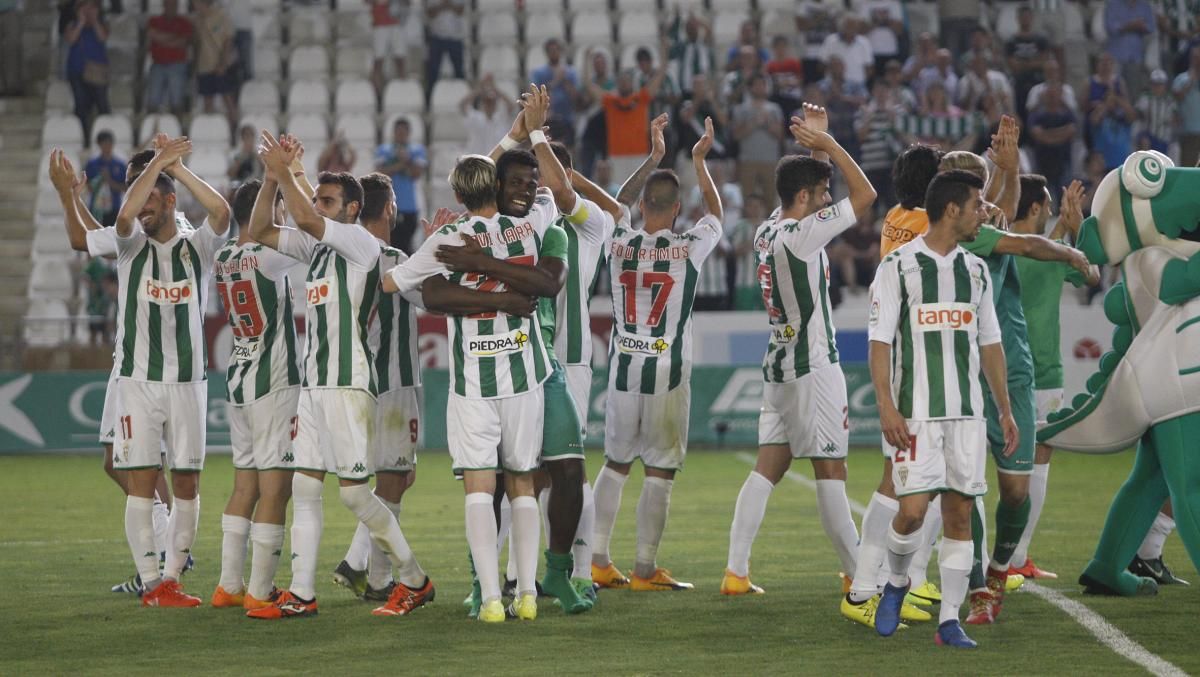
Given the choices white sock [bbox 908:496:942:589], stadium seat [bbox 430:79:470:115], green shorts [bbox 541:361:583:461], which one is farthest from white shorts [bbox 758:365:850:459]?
stadium seat [bbox 430:79:470:115]

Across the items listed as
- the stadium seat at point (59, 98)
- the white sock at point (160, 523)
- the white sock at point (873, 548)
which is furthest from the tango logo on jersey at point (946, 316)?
the stadium seat at point (59, 98)

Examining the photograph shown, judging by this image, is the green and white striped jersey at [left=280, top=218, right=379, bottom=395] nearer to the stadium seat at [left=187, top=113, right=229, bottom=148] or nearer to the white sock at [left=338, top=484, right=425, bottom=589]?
the white sock at [left=338, top=484, right=425, bottom=589]

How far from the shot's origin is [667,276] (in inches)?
362

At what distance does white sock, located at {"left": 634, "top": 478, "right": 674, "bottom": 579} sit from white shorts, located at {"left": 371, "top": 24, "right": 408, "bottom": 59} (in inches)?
637

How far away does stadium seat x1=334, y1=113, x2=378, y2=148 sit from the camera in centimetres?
2319

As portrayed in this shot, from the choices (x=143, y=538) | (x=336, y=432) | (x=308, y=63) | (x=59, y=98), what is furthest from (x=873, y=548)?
(x=59, y=98)

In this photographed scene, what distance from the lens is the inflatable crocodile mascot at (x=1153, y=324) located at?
7457 mm

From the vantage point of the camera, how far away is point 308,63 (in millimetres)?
24719

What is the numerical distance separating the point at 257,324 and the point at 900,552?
11.8 ft

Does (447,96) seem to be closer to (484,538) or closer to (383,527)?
(383,527)

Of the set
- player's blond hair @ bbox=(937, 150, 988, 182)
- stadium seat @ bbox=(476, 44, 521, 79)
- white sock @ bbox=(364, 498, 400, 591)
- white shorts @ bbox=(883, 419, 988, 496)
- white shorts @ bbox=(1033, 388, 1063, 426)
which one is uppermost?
stadium seat @ bbox=(476, 44, 521, 79)

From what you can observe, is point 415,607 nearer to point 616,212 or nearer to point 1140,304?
point 616,212

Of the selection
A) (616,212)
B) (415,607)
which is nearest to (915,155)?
(616,212)

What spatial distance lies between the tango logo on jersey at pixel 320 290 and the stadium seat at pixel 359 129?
15407 millimetres
